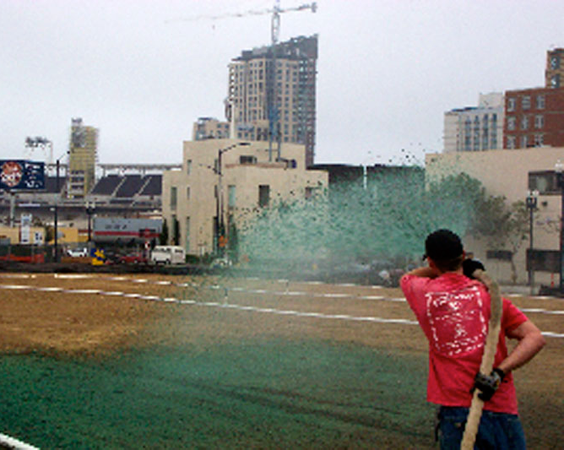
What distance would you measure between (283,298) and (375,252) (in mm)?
4317

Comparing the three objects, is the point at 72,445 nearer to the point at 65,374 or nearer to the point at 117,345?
the point at 65,374

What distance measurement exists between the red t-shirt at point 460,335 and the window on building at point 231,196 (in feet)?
191

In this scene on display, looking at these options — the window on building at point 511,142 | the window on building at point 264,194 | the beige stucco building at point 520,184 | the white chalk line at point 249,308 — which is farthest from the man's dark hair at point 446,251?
the window on building at point 511,142

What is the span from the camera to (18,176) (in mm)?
78625

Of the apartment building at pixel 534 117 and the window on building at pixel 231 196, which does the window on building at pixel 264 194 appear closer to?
the window on building at pixel 231 196

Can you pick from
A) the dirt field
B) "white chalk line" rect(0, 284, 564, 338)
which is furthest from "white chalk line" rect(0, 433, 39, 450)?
"white chalk line" rect(0, 284, 564, 338)

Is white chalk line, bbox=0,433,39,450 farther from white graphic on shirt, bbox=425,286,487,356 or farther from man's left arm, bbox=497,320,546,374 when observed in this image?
man's left arm, bbox=497,320,546,374

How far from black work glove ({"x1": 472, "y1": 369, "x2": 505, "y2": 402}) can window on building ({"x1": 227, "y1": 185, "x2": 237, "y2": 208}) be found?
192 feet

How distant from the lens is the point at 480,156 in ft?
88.2

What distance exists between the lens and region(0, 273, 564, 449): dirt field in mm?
9797

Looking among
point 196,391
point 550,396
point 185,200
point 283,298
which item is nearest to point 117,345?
point 196,391

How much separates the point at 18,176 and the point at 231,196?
2637cm

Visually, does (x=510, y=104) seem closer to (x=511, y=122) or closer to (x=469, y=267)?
(x=511, y=122)

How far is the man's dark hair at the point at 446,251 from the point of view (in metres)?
5.11
